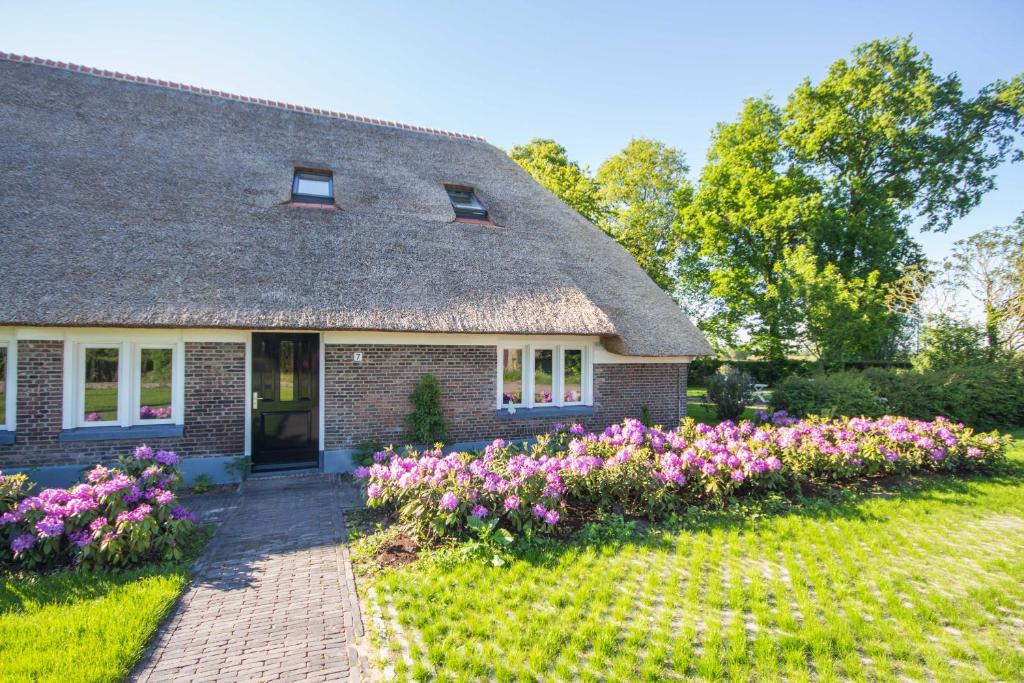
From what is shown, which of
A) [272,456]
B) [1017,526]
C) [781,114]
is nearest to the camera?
[1017,526]

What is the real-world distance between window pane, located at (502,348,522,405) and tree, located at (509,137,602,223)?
507 inches

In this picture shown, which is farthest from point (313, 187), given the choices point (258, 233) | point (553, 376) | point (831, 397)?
point (831, 397)

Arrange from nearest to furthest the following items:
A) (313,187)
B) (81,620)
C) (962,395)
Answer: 1. (81,620)
2. (313,187)
3. (962,395)

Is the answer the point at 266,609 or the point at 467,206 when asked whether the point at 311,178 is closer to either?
the point at 467,206

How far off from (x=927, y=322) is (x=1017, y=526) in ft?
38.2

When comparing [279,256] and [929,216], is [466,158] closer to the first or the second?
[279,256]

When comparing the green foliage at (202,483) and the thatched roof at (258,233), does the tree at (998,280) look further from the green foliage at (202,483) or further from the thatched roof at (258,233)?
the green foliage at (202,483)

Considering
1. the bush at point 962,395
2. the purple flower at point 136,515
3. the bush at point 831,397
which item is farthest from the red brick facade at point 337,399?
the bush at point 962,395

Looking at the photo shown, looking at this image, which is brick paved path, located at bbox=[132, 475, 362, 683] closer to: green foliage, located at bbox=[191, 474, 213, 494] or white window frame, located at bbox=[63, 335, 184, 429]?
green foliage, located at bbox=[191, 474, 213, 494]

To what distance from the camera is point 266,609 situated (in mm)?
4180

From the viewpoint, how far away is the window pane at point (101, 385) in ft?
24.0

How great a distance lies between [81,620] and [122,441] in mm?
4337

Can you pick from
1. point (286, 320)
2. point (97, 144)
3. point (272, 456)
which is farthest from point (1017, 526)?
point (97, 144)

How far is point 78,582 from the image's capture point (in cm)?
449
